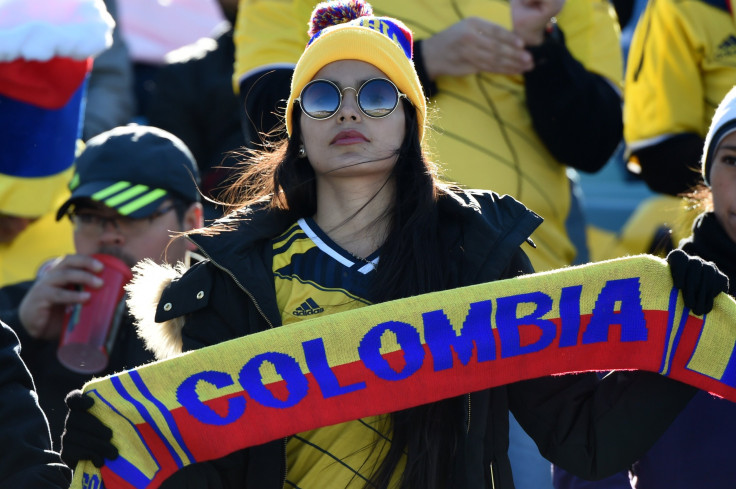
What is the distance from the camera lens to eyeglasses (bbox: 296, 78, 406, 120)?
2.69m

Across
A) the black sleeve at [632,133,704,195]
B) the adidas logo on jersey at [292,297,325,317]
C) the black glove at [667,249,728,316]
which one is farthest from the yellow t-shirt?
the black sleeve at [632,133,704,195]

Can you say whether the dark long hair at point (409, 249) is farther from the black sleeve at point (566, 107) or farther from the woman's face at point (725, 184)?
the black sleeve at point (566, 107)

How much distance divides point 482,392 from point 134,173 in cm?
171

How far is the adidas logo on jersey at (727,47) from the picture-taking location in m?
3.77

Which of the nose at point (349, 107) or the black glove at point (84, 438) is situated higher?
the nose at point (349, 107)

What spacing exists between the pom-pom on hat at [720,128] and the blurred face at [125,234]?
5.36ft

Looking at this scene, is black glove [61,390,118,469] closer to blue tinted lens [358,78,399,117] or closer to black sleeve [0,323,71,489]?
black sleeve [0,323,71,489]

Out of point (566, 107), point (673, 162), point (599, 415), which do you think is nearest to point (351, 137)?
point (599, 415)

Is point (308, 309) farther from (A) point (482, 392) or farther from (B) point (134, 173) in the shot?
(B) point (134, 173)

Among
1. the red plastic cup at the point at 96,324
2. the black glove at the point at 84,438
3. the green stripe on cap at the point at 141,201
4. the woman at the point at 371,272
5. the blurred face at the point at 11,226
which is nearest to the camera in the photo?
the black glove at the point at 84,438

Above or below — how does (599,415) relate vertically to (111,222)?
above

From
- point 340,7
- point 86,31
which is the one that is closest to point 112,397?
point 340,7

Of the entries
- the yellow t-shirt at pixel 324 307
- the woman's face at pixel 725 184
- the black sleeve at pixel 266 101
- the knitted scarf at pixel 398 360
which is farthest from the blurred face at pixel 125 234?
the woman's face at pixel 725 184

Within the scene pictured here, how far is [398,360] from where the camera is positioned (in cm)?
242
